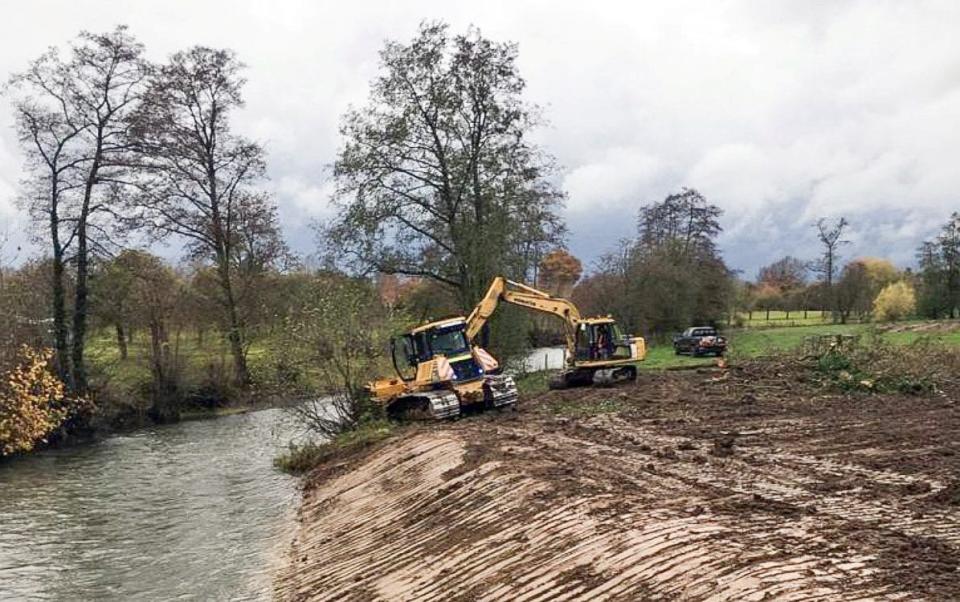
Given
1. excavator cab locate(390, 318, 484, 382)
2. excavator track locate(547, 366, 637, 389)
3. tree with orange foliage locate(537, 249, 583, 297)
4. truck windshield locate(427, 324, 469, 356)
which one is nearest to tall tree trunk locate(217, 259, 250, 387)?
excavator track locate(547, 366, 637, 389)

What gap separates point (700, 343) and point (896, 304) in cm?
2619

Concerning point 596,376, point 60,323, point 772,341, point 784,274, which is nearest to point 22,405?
point 60,323

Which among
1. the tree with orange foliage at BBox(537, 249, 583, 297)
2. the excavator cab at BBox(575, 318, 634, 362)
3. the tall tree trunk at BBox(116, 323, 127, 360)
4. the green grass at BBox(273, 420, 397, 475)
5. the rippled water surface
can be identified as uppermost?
the tree with orange foliage at BBox(537, 249, 583, 297)

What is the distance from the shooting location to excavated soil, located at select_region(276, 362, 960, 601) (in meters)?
6.88

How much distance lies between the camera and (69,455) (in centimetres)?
2539

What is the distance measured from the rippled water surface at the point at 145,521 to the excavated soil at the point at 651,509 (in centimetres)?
101

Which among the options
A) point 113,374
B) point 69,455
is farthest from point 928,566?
point 113,374

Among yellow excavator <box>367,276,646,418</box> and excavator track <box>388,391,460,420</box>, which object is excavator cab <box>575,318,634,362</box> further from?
excavator track <box>388,391,460,420</box>

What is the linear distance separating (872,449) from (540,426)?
728 centimetres

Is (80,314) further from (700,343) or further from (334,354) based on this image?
(700,343)

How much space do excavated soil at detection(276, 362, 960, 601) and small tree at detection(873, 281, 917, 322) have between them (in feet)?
140

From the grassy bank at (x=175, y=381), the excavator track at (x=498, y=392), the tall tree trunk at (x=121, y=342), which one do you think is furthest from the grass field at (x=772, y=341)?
the tall tree trunk at (x=121, y=342)

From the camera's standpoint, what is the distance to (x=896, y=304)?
57.5 meters

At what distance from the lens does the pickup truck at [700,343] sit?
3994 centimetres
